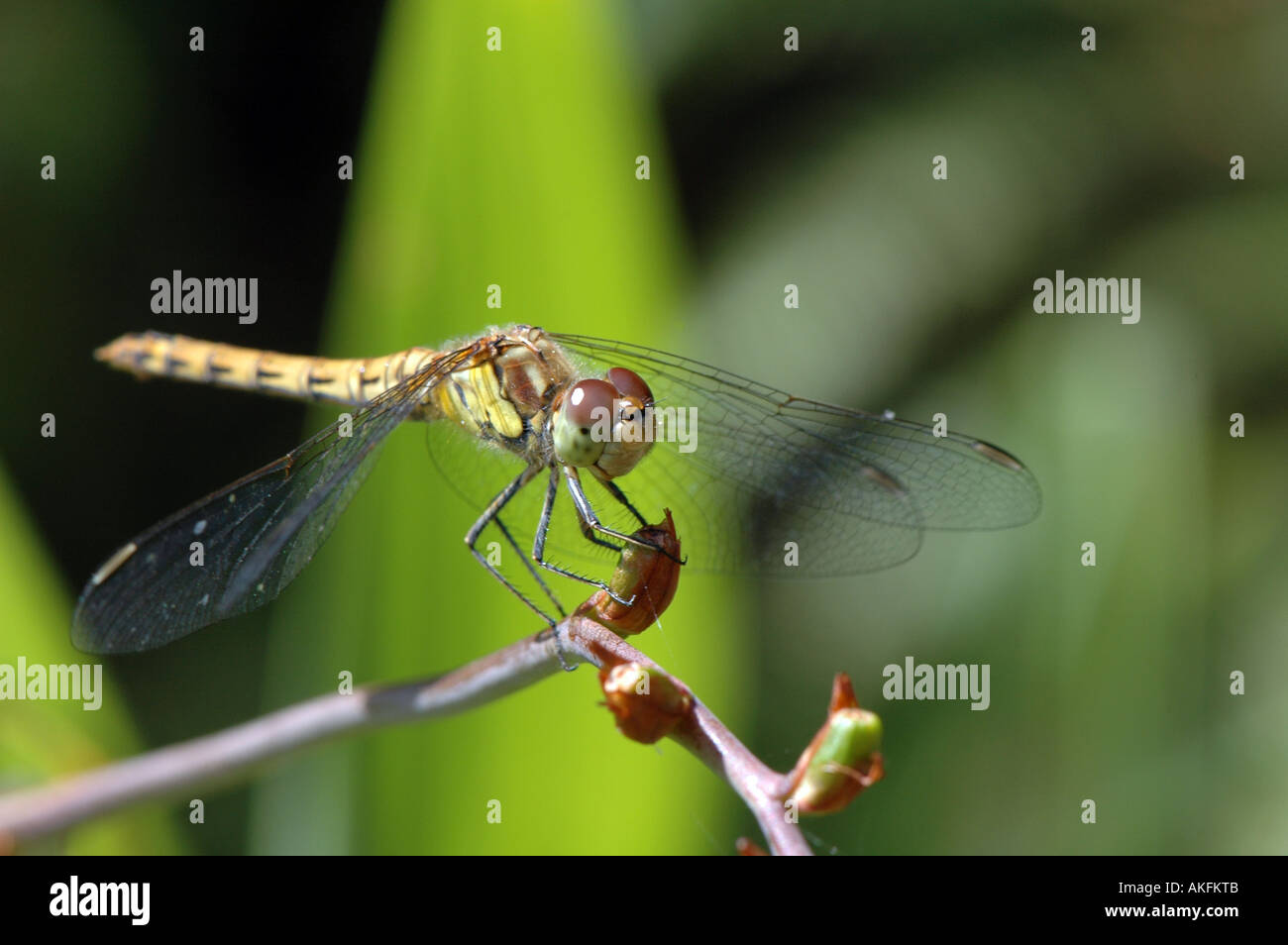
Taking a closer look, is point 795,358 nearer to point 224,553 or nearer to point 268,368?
point 268,368

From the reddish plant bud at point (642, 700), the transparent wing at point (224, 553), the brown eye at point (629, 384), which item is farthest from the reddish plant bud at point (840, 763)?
the transparent wing at point (224, 553)

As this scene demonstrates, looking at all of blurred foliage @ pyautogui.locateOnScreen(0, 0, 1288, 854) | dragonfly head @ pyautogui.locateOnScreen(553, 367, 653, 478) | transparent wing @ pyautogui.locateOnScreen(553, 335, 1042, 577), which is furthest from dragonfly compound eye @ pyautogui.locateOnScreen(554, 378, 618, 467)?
blurred foliage @ pyautogui.locateOnScreen(0, 0, 1288, 854)

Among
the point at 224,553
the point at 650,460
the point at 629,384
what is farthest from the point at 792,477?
the point at 224,553

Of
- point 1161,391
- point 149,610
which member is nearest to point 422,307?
point 149,610

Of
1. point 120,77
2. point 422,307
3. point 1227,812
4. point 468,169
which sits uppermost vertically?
point 120,77

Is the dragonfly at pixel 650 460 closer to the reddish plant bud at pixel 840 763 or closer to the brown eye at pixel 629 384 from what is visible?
the brown eye at pixel 629 384

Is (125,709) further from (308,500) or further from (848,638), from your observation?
(848,638)

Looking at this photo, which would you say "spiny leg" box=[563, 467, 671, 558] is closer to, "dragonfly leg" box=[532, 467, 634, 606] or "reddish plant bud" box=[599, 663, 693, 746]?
"dragonfly leg" box=[532, 467, 634, 606]
